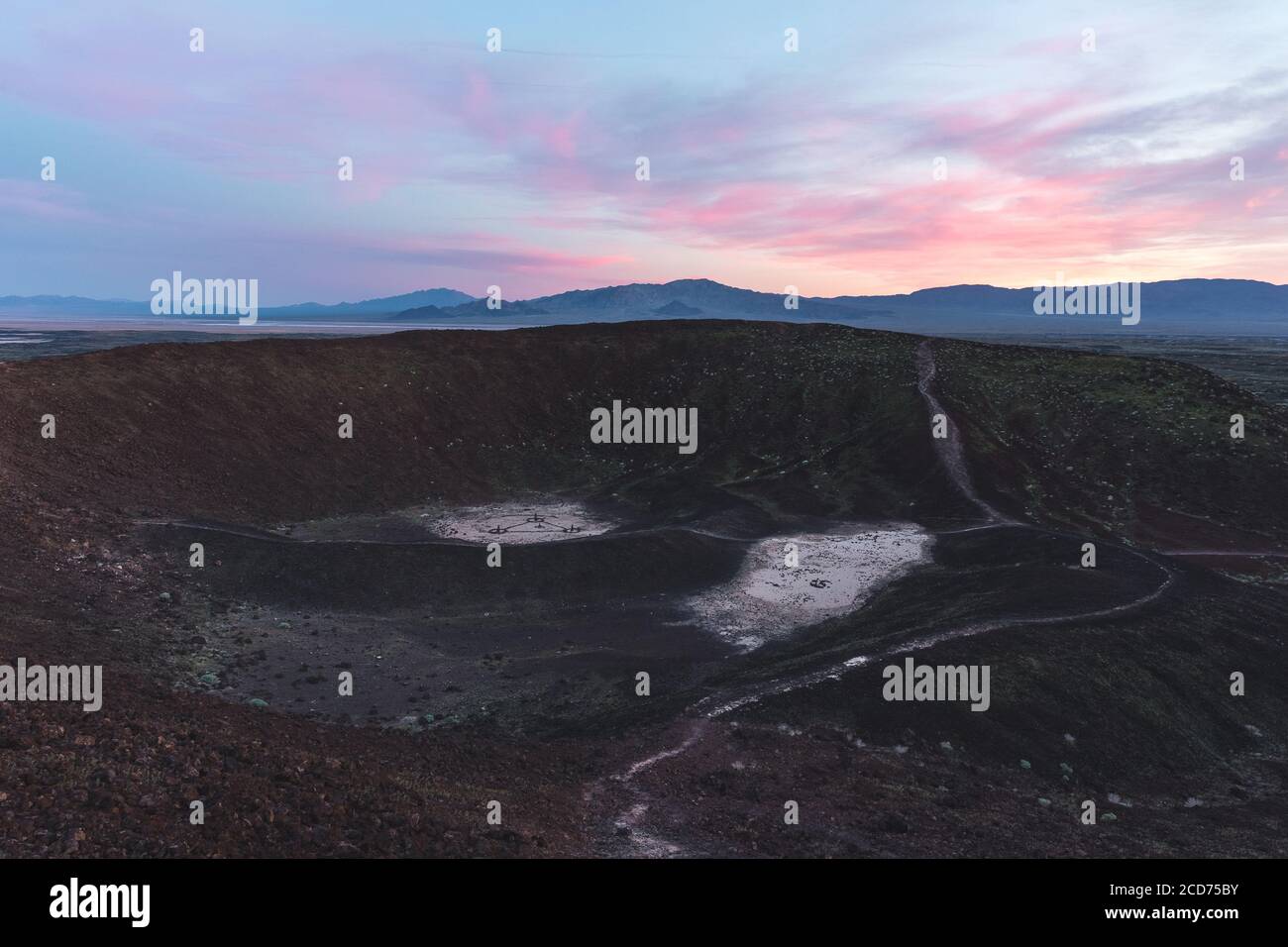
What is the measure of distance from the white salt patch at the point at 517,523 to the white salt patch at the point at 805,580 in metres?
9.59

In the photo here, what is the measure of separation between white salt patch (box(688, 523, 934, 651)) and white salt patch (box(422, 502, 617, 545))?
9594 millimetres

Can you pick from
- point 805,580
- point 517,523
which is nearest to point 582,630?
point 805,580

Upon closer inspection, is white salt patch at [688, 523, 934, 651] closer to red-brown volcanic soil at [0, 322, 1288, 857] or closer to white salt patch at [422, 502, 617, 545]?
red-brown volcanic soil at [0, 322, 1288, 857]

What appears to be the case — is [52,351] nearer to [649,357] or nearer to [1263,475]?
[649,357]

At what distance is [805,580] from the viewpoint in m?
35.0

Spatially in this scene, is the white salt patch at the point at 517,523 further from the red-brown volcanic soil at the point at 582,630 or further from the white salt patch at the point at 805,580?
the white salt patch at the point at 805,580

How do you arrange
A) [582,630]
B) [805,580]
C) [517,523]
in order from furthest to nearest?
[517,523], [805,580], [582,630]

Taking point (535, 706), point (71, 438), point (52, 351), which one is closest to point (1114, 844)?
point (535, 706)

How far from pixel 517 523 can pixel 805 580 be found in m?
16.8

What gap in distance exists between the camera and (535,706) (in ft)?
77.6

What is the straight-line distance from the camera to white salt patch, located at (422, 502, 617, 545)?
40438 millimetres

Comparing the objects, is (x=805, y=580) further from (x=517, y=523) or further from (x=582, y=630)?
(x=517, y=523)

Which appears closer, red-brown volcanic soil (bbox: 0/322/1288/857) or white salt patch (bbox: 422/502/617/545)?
red-brown volcanic soil (bbox: 0/322/1288/857)

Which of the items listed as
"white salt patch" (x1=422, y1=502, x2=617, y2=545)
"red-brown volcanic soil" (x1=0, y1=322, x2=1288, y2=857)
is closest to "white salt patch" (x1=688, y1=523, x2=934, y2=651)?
"red-brown volcanic soil" (x1=0, y1=322, x2=1288, y2=857)
